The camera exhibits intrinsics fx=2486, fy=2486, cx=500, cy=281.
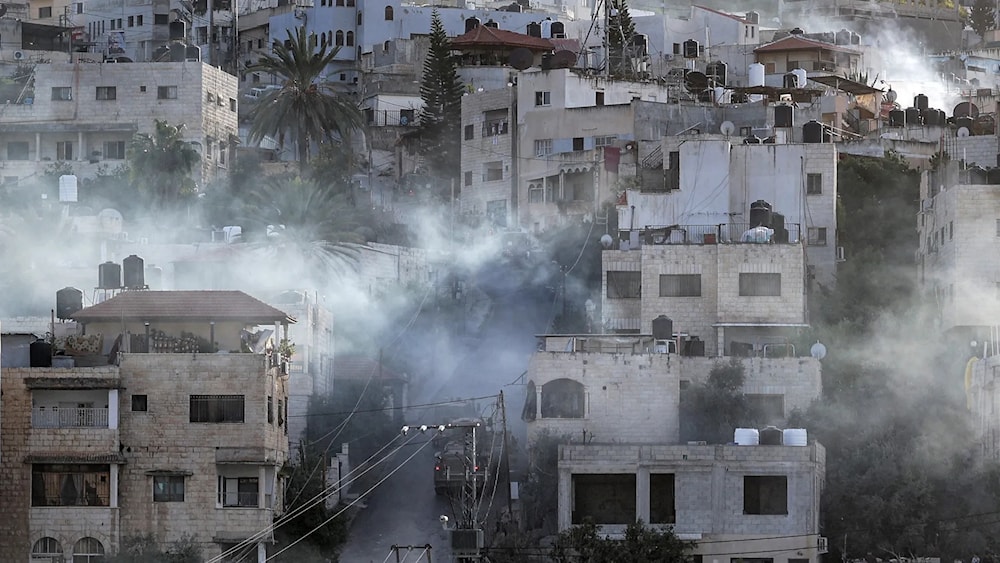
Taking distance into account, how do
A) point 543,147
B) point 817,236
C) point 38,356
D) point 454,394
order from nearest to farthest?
point 38,356 → point 454,394 → point 817,236 → point 543,147

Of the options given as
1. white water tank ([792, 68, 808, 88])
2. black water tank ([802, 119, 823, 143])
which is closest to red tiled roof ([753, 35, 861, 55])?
white water tank ([792, 68, 808, 88])

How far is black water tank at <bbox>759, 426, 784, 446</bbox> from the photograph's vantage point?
201 feet

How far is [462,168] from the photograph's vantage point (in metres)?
88.2

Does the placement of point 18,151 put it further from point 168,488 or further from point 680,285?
point 168,488

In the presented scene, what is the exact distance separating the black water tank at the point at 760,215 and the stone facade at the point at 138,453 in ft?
59.5

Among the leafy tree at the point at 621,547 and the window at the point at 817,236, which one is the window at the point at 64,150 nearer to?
the window at the point at 817,236

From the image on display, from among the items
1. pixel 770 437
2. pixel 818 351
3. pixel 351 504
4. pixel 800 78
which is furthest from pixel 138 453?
pixel 800 78

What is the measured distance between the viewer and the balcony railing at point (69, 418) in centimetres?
5747

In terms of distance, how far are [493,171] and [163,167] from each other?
11.4 metres

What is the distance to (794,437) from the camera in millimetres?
61250

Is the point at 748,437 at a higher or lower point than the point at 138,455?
higher

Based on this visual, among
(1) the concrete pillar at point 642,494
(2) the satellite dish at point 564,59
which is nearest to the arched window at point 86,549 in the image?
(1) the concrete pillar at point 642,494

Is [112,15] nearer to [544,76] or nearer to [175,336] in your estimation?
[544,76]

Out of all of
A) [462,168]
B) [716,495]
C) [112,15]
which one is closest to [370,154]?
[462,168]
